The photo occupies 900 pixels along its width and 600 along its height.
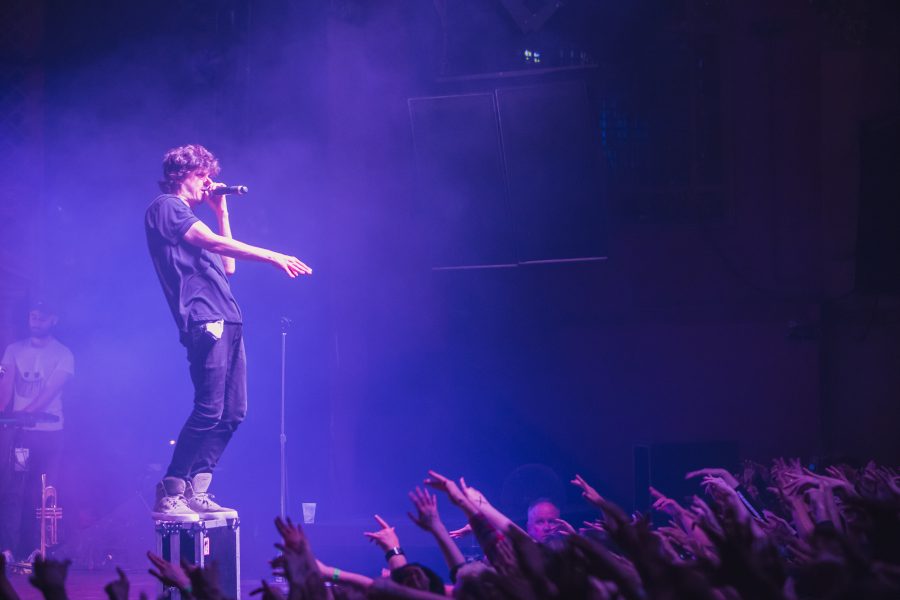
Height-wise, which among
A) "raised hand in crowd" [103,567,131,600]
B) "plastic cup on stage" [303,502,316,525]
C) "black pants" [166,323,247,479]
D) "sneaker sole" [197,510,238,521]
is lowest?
"plastic cup on stage" [303,502,316,525]

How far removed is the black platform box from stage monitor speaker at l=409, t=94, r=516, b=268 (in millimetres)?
5044

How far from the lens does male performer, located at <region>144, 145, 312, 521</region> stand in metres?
4.27

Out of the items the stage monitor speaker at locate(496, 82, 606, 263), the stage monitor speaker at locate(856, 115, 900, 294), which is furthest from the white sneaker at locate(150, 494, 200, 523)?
the stage monitor speaker at locate(856, 115, 900, 294)

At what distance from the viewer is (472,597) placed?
236 centimetres

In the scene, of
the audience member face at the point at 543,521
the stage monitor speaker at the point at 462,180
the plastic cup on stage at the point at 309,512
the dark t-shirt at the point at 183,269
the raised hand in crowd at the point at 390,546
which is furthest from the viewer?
the stage monitor speaker at the point at 462,180

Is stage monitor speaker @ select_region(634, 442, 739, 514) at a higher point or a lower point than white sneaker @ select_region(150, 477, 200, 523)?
lower

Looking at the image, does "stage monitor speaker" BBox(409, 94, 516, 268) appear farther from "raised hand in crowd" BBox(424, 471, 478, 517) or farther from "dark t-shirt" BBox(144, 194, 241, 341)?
"raised hand in crowd" BBox(424, 471, 478, 517)

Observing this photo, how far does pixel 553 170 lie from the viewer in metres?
8.59

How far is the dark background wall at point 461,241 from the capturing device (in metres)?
8.84

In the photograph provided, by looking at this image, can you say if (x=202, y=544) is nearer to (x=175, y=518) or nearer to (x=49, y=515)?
(x=175, y=518)

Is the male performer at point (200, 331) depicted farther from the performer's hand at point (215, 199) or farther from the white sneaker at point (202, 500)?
the performer's hand at point (215, 199)

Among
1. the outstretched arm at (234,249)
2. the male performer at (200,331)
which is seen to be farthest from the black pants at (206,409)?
the outstretched arm at (234,249)

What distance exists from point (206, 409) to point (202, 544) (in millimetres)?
600

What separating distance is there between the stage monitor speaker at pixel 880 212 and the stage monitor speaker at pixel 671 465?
186 cm
